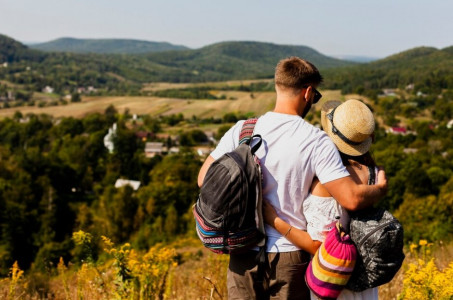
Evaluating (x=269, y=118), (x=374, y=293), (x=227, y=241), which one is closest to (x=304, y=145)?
(x=269, y=118)

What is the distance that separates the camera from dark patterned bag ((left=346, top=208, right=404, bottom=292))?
6.87 feet

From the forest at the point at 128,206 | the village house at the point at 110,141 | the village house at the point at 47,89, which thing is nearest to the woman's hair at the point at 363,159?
the forest at the point at 128,206

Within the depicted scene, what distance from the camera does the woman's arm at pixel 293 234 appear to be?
7.38 feet

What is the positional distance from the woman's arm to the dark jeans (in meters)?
0.06

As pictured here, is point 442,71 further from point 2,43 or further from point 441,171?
point 2,43

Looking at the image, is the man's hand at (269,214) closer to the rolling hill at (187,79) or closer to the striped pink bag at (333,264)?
the striped pink bag at (333,264)

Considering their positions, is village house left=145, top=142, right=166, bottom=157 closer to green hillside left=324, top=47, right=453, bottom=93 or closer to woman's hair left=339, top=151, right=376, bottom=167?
woman's hair left=339, top=151, right=376, bottom=167

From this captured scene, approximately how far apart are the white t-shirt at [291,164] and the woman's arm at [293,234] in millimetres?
→ 45

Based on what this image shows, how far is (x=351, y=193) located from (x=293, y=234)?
376mm

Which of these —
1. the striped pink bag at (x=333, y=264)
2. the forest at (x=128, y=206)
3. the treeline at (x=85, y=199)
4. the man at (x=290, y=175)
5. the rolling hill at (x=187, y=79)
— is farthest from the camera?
the rolling hill at (x=187, y=79)

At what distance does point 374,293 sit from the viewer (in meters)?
2.29

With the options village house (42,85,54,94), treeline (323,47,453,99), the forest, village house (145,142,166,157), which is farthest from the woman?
village house (42,85,54,94)

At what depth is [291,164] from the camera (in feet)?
7.30

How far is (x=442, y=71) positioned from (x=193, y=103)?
6387 centimetres
